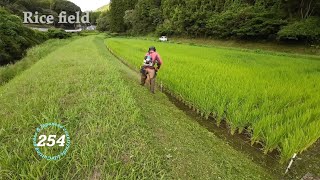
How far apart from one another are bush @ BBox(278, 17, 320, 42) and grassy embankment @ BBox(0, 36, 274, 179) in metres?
15.7

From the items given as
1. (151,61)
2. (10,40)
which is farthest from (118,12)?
(151,61)

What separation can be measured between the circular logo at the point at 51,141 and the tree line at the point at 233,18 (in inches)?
710

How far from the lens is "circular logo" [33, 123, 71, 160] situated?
6.56 ft

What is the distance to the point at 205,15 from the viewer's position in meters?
27.4

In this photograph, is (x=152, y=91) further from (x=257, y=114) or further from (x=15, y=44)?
(x=15, y=44)

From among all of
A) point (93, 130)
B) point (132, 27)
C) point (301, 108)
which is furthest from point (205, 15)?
point (93, 130)

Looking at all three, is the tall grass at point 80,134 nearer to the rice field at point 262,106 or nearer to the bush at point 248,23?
the rice field at point 262,106

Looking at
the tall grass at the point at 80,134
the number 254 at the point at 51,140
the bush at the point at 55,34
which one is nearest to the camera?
the tall grass at the point at 80,134

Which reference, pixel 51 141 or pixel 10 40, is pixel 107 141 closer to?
pixel 51 141

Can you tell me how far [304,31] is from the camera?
1530 centimetres

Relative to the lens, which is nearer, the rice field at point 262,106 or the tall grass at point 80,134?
the tall grass at point 80,134

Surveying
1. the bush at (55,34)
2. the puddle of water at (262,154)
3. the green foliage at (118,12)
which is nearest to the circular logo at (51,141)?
the puddle of water at (262,154)

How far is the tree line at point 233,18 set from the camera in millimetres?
16609

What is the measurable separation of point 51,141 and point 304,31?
60.4 ft
